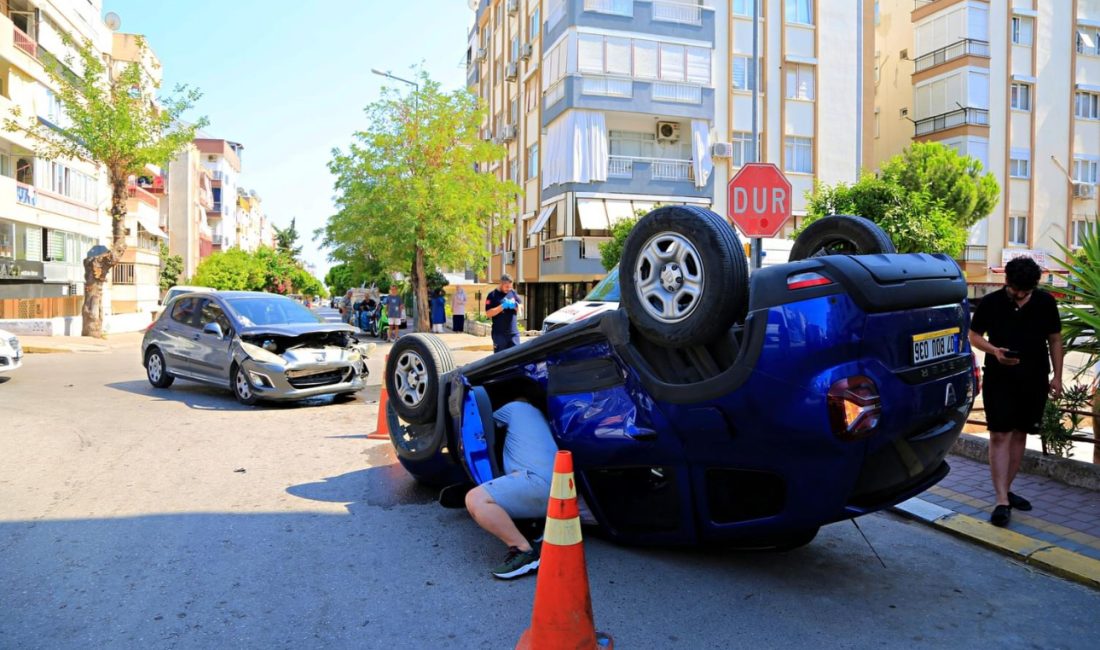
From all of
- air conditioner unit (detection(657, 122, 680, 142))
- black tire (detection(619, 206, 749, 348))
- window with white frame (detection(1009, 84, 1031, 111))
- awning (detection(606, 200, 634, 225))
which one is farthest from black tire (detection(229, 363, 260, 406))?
window with white frame (detection(1009, 84, 1031, 111))

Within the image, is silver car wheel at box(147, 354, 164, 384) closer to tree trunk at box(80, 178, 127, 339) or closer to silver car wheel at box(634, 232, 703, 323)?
silver car wheel at box(634, 232, 703, 323)

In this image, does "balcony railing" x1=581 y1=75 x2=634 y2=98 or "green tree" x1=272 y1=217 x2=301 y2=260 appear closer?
"balcony railing" x1=581 y1=75 x2=634 y2=98

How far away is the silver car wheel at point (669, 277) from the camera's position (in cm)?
375

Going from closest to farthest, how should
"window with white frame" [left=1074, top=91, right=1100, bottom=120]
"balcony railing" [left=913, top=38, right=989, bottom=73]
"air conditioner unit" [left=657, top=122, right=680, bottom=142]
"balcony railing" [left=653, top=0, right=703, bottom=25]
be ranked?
"balcony railing" [left=653, top=0, right=703, bottom=25], "air conditioner unit" [left=657, top=122, right=680, bottom=142], "balcony railing" [left=913, top=38, right=989, bottom=73], "window with white frame" [left=1074, top=91, right=1100, bottom=120]

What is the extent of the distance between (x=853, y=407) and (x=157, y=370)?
1140 centimetres

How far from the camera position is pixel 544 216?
1248 inches

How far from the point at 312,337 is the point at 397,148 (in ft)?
62.1

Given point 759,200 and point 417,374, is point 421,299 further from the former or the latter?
point 417,374

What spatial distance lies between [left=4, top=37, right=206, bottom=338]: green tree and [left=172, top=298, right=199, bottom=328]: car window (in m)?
14.7

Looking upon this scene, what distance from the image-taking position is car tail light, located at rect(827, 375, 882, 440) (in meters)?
3.37

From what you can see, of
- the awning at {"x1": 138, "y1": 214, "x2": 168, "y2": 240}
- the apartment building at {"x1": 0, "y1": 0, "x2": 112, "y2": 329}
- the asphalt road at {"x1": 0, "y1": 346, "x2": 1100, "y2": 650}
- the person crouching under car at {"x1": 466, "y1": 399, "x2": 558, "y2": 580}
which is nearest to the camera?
the asphalt road at {"x1": 0, "y1": 346, "x2": 1100, "y2": 650}

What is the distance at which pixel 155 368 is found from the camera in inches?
481

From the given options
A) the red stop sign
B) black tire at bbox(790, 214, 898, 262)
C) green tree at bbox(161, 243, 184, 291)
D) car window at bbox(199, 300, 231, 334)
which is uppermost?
green tree at bbox(161, 243, 184, 291)

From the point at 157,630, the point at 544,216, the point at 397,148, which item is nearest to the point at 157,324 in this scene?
the point at 157,630
